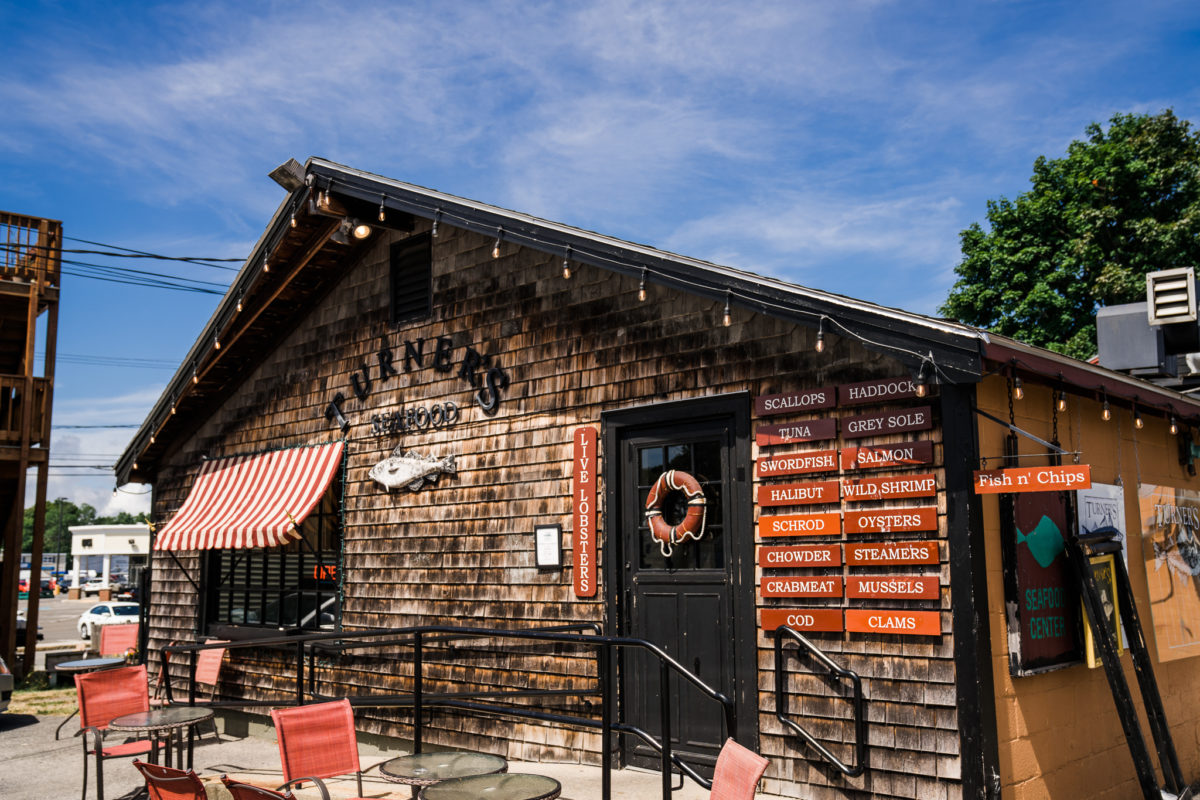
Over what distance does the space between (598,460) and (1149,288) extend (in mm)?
5418

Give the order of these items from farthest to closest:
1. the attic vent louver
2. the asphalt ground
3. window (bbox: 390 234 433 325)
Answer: window (bbox: 390 234 433 325) → the attic vent louver → the asphalt ground

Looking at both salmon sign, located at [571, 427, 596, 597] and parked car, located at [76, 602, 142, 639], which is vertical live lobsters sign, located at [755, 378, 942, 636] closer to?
salmon sign, located at [571, 427, 596, 597]

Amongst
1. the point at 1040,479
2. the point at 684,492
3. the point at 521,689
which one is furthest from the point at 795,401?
the point at 521,689

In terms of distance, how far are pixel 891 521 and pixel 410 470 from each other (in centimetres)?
505

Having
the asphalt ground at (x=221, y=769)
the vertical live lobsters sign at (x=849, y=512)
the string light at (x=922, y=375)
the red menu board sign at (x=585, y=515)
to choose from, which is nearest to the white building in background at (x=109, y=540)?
the asphalt ground at (x=221, y=769)

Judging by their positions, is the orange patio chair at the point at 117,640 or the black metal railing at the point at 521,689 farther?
the orange patio chair at the point at 117,640

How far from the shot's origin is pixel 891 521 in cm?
617

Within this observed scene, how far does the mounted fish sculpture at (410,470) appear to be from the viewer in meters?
9.36

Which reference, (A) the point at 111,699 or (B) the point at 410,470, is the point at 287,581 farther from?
(A) the point at 111,699

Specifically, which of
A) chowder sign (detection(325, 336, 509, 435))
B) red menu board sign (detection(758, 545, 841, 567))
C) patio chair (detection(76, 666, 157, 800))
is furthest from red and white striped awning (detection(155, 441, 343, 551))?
red menu board sign (detection(758, 545, 841, 567))

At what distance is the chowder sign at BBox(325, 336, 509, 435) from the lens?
29.6 ft

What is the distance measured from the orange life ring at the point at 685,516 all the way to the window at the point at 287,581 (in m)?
4.30

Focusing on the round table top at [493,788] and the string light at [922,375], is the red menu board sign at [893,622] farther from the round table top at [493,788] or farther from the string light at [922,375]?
the round table top at [493,788]

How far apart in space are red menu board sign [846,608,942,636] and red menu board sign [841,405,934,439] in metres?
1.12
